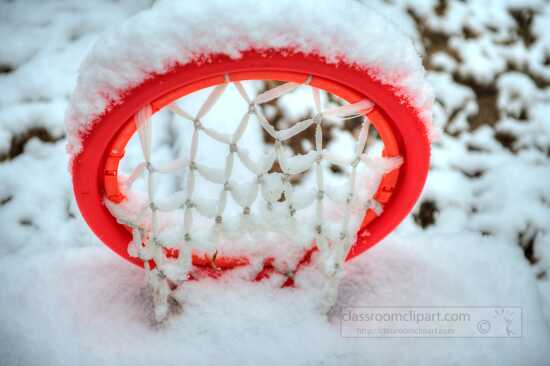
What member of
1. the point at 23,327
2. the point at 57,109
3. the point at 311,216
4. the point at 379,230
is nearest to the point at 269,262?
the point at 311,216

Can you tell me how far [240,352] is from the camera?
1.12 meters

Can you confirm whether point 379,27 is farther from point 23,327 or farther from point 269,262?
point 23,327

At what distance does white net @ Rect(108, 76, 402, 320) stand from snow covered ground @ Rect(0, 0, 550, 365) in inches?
4.4

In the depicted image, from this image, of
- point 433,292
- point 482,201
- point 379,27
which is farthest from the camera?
point 482,201

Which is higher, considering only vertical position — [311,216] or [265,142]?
[265,142]

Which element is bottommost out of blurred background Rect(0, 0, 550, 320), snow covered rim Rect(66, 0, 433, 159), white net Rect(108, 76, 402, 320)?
white net Rect(108, 76, 402, 320)

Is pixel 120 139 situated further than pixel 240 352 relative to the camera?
No

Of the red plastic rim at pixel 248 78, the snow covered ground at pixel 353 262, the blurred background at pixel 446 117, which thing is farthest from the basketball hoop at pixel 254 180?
the blurred background at pixel 446 117

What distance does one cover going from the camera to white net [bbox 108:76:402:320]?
2.89 ft

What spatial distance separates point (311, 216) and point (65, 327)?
0.68 meters

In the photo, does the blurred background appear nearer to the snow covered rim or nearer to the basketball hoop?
the basketball hoop

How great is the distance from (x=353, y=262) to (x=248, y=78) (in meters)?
0.67

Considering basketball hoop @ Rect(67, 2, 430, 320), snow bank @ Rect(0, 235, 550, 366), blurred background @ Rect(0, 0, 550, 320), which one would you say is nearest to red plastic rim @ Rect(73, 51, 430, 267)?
basketball hoop @ Rect(67, 2, 430, 320)

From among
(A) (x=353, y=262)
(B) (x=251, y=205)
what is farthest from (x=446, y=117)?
(B) (x=251, y=205)
